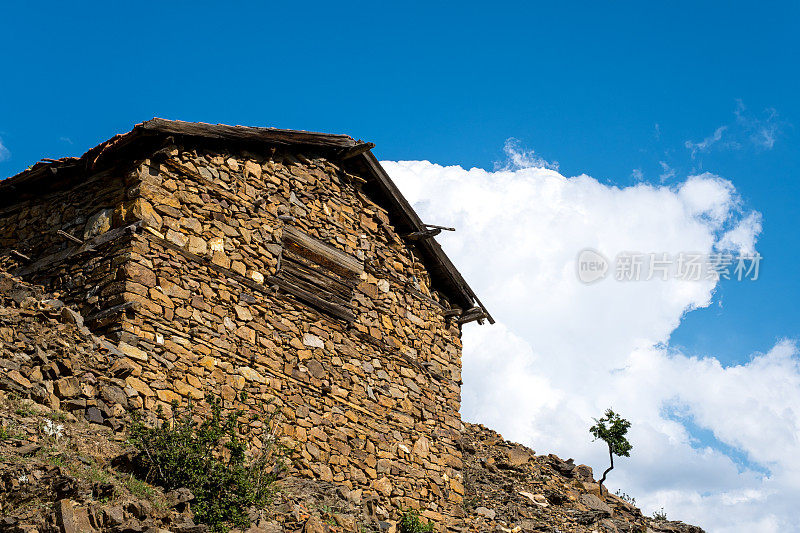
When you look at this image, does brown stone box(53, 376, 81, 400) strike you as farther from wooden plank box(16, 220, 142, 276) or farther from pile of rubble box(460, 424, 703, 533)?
pile of rubble box(460, 424, 703, 533)

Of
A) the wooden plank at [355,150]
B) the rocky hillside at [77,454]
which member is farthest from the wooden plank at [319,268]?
the rocky hillside at [77,454]

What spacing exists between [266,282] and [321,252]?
150cm

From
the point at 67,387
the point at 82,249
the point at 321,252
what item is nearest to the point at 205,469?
the point at 67,387

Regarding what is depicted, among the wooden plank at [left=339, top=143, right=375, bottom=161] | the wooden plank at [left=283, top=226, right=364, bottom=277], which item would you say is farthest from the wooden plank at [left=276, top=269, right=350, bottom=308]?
the wooden plank at [left=339, top=143, right=375, bottom=161]

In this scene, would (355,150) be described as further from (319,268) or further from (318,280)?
(318,280)

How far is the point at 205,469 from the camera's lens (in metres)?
9.50

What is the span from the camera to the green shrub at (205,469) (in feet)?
29.6

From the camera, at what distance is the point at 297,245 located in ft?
44.4

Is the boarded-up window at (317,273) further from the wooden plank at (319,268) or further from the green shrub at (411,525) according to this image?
the green shrub at (411,525)

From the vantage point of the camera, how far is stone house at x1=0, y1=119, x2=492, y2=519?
11.2 meters

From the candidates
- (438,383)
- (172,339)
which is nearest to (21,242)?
(172,339)

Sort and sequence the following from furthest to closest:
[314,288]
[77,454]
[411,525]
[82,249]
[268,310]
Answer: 1. [314,288]
2. [411,525]
3. [268,310]
4. [82,249]
5. [77,454]

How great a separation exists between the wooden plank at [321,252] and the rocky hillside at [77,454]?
3839mm

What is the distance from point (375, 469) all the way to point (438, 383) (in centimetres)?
273
